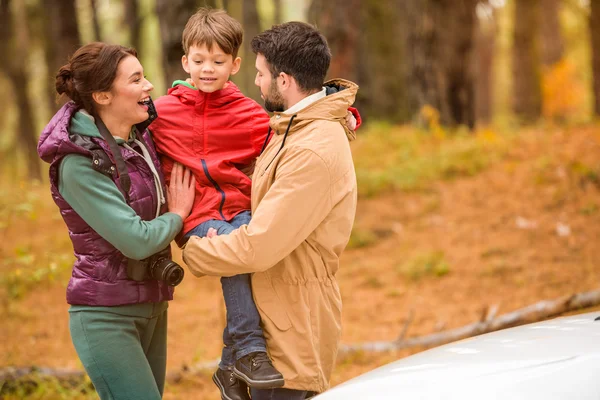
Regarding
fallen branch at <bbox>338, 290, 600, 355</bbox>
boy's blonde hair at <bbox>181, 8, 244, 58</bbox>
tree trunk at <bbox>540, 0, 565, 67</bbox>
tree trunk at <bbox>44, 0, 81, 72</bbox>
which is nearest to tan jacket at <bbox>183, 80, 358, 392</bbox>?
boy's blonde hair at <bbox>181, 8, 244, 58</bbox>

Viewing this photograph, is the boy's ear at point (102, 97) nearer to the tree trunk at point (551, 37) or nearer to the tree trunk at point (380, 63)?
the tree trunk at point (380, 63)

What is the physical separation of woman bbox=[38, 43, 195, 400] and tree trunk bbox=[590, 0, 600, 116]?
11.3 meters

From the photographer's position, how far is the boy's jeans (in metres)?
3.27

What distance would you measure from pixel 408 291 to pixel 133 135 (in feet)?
18.5

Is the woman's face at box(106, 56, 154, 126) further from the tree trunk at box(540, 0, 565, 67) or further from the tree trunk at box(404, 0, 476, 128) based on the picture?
the tree trunk at box(540, 0, 565, 67)

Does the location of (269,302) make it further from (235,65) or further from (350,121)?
(235,65)

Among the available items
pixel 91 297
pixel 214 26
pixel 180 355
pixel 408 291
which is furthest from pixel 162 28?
pixel 91 297

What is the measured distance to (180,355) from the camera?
7.21 meters

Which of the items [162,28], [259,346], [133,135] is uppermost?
[162,28]

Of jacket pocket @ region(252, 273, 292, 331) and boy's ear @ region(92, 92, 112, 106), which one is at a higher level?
boy's ear @ region(92, 92, 112, 106)

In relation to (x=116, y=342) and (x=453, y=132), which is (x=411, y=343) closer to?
(x=116, y=342)

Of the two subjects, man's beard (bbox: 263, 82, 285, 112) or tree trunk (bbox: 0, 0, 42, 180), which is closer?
man's beard (bbox: 263, 82, 285, 112)

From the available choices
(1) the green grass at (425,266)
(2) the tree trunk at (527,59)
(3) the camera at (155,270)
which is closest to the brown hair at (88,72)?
(3) the camera at (155,270)

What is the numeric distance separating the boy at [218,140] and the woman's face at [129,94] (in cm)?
22
